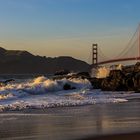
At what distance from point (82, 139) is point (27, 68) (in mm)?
77272

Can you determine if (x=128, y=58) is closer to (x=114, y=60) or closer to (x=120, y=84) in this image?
(x=114, y=60)

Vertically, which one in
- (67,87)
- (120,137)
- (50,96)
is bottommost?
(120,137)

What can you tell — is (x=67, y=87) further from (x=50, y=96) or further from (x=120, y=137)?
(x=120, y=137)

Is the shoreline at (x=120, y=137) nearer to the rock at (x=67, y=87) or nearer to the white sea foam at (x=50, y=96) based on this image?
the white sea foam at (x=50, y=96)

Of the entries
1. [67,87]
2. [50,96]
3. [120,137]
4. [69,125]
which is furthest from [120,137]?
[67,87]

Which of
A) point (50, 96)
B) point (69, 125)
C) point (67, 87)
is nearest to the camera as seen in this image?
point (69, 125)

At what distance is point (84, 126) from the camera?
8.75 meters

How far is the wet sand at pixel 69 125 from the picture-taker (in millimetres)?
7584

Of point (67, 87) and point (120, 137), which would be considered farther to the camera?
point (67, 87)

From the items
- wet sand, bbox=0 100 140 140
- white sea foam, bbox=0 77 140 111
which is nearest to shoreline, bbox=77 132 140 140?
wet sand, bbox=0 100 140 140

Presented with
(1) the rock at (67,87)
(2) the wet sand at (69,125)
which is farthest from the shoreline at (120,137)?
(1) the rock at (67,87)

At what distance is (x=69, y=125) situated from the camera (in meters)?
8.92

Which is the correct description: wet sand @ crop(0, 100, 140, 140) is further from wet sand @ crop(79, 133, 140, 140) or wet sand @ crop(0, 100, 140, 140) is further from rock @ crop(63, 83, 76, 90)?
rock @ crop(63, 83, 76, 90)

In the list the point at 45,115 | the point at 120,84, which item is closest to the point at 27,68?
the point at 120,84
